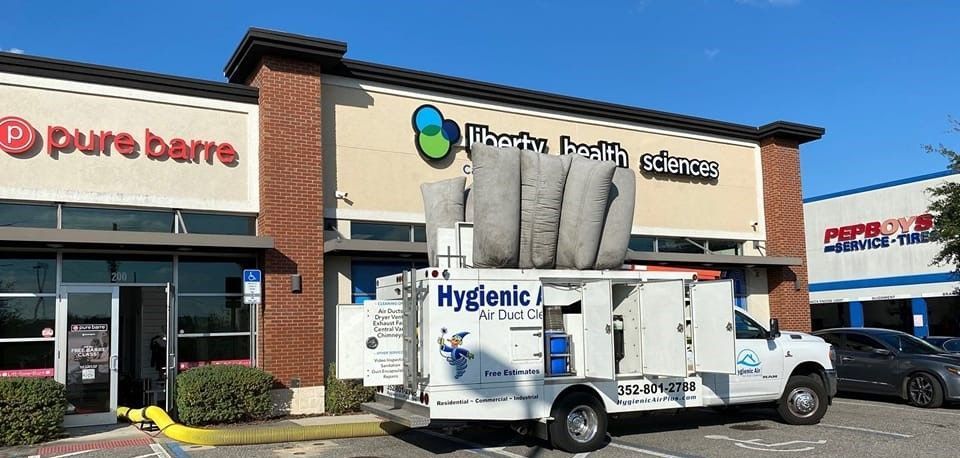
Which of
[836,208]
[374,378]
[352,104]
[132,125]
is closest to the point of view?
[374,378]

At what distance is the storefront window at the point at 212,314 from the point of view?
13523 mm

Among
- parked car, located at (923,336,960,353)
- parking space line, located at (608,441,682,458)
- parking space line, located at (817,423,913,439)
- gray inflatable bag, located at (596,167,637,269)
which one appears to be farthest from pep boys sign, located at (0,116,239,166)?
parked car, located at (923,336,960,353)

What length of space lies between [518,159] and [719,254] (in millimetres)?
10112

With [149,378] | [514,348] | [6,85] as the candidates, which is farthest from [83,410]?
[514,348]

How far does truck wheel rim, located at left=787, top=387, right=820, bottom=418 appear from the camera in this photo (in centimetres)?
1205

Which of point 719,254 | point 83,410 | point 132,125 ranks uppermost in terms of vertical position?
point 132,125

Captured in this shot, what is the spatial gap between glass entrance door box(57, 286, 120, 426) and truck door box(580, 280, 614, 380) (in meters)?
7.63

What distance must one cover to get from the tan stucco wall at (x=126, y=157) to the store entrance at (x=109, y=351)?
5.09ft

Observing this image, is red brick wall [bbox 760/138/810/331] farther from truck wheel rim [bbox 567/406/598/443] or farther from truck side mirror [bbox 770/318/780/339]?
truck wheel rim [bbox 567/406/598/443]

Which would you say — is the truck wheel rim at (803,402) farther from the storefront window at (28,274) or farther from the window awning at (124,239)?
the storefront window at (28,274)

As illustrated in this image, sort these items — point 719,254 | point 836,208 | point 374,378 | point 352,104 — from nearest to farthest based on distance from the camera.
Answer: point 374,378 < point 352,104 < point 719,254 < point 836,208

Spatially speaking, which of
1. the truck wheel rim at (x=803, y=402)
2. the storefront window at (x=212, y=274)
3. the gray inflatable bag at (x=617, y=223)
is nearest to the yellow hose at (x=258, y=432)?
the storefront window at (x=212, y=274)

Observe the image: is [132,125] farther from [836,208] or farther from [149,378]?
[836,208]

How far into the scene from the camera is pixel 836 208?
33.2 metres
